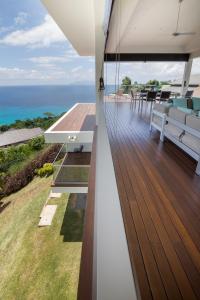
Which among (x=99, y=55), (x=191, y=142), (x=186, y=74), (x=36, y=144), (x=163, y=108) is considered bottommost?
(x=36, y=144)

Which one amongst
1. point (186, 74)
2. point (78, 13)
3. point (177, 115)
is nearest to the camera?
point (177, 115)

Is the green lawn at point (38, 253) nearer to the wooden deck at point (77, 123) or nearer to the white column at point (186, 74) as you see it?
the wooden deck at point (77, 123)

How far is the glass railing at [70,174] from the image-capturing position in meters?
5.93

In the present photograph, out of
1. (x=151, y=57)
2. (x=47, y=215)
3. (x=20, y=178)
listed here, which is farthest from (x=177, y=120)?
(x=20, y=178)

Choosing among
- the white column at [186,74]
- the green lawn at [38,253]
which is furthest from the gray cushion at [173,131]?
the white column at [186,74]

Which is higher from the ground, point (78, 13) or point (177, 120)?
point (78, 13)

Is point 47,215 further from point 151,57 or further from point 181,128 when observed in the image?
point 151,57

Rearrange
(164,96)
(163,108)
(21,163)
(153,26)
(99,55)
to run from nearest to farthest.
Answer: (163,108)
(99,55)
(153,26)
(164,96)
(21,163)

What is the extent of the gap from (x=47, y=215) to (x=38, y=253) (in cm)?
181

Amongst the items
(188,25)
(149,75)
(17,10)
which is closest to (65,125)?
(188,25)

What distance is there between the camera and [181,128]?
3.36 m

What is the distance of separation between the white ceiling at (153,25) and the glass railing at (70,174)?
375cm

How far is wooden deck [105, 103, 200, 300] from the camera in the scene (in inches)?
51.5

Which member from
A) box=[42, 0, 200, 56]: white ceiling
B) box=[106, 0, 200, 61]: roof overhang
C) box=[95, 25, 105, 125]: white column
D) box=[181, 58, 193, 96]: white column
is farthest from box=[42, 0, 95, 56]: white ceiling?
box=[181, 58, 193, 96]: white column
